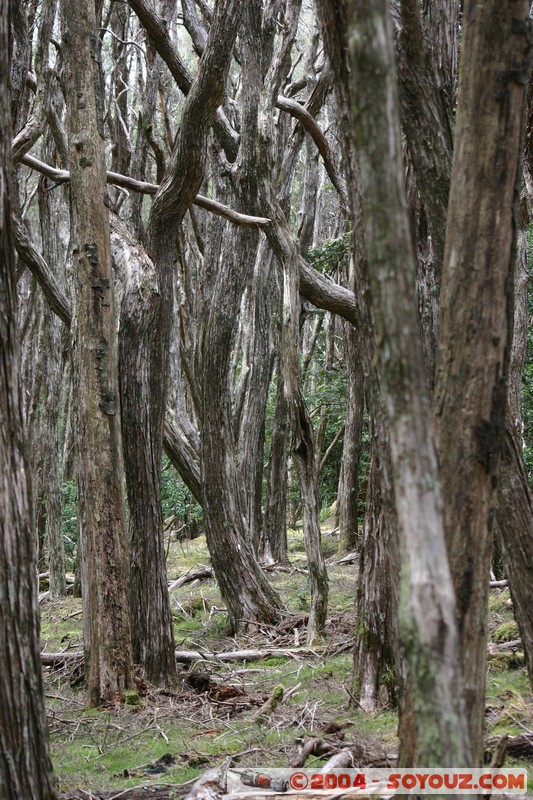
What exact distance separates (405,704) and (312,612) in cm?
490

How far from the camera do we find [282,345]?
25.2ft

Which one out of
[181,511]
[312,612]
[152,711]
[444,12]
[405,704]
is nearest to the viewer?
[405,704]

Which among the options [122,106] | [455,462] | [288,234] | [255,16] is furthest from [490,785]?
[122,106]

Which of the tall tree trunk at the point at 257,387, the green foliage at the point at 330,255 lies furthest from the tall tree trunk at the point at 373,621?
the green foliage at the point at 330,255

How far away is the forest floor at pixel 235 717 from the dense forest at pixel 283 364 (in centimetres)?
12

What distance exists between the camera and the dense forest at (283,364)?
7.41 ft

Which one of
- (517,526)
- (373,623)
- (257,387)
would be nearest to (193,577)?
(257,387)

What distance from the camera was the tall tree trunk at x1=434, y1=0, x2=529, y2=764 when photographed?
284 centimetres

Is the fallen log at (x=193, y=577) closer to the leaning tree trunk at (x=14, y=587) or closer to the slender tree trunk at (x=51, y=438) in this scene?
the slender tree trunk at (x=51, y=438)

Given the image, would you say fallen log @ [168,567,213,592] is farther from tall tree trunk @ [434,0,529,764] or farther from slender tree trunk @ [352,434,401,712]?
tall tree trunk @ [434,0,529,764]

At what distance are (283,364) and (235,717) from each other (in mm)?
3229

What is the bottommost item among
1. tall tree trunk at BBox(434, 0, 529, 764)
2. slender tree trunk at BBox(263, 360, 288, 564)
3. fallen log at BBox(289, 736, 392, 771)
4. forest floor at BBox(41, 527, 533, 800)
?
forest floor at BBox(41, 527, 533, 800)

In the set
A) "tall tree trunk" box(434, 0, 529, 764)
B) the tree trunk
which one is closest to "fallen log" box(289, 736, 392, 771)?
"tall tree trunk" box(434, 0, 529, 764)

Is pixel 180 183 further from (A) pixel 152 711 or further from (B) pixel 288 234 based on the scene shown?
(A) pixel 152 711
